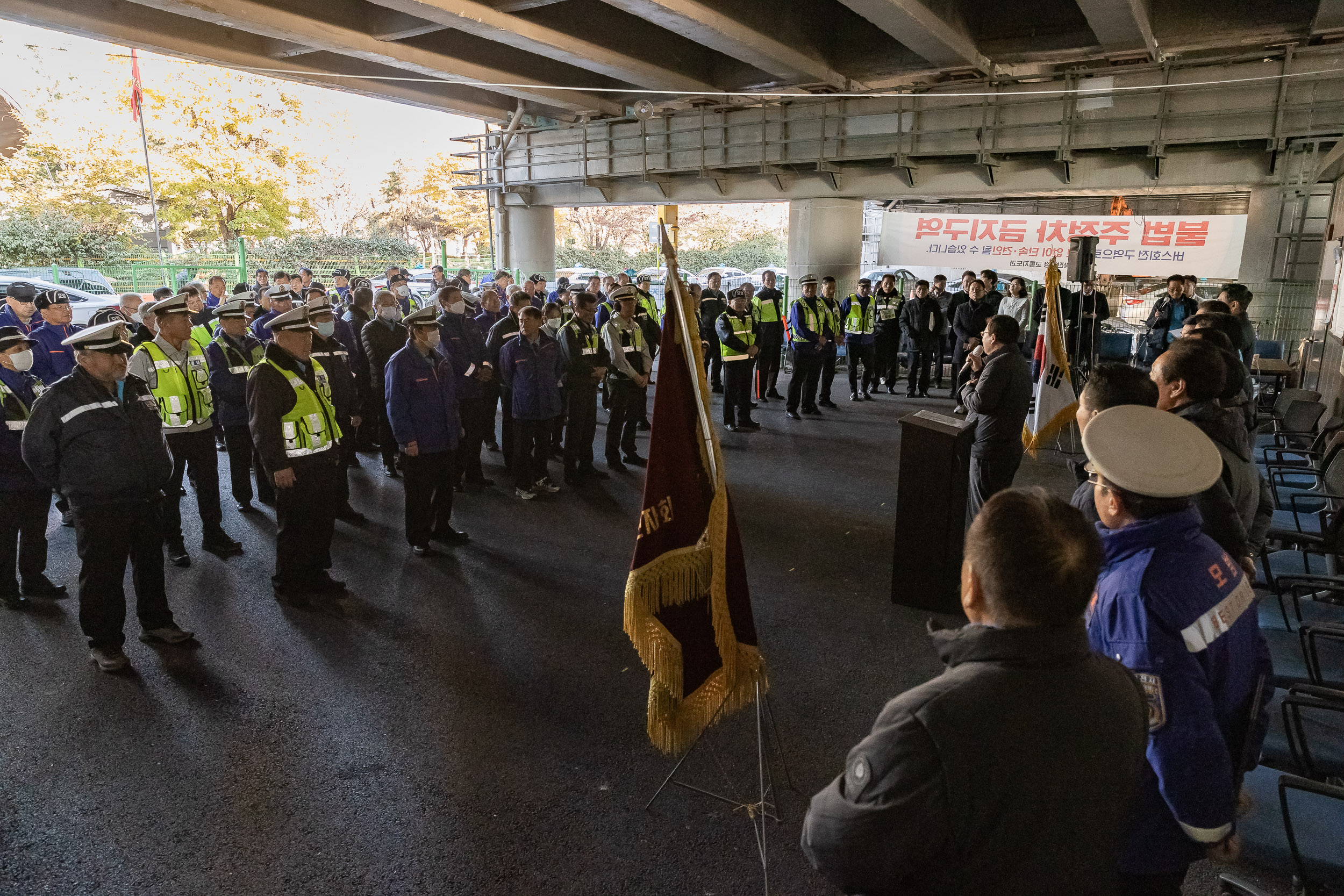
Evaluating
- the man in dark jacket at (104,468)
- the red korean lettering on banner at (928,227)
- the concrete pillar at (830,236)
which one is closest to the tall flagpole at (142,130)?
the concrete pillar at (830,236)

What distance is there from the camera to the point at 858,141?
1528 cm

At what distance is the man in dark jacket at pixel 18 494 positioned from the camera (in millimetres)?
5219

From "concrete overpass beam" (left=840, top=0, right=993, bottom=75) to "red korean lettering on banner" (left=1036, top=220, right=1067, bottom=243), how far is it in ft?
11.6

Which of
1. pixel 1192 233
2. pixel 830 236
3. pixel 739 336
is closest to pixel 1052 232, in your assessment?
pixel 1192 233

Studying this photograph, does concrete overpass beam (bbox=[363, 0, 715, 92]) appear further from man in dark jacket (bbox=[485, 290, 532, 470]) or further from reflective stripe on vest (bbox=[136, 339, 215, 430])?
reflective stripe on vest (bbox=[136, 339, 215, 430])

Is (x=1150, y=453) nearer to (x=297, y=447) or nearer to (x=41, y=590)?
(x=297, y=447)

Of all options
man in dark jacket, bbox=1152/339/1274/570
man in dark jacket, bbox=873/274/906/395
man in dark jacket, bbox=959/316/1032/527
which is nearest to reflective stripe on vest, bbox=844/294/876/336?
man in dark jacket, bbox=873/274/906/395

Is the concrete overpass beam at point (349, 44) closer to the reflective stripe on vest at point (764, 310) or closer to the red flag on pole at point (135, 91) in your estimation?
the reflective stripe on vest at point (764, 310)

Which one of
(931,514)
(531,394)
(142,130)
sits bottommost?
(931,514)

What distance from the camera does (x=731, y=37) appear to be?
471 inches

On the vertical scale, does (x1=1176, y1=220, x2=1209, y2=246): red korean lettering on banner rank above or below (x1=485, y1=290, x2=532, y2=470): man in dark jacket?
above

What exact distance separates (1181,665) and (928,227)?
16.7 meters

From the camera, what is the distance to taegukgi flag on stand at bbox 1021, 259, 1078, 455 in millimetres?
7758

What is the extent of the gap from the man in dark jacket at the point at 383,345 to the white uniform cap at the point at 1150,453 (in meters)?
7.43
